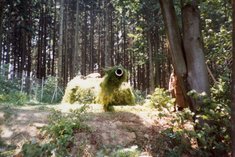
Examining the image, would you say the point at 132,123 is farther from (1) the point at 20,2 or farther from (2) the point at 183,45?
(1) the point at 20,2

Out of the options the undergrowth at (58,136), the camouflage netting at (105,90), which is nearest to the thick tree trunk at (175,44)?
the camouflage netting at (105,90)

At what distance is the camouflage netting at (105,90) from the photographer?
713 cm

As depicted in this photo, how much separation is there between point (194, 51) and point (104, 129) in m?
2.26

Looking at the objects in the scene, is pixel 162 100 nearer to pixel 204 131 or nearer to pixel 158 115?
pixel 158 115

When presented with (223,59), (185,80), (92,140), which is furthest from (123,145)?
(223,59)

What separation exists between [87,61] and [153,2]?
13576 mm

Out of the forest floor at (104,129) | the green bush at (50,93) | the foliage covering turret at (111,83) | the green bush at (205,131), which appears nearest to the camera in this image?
the green bush at (205,131)

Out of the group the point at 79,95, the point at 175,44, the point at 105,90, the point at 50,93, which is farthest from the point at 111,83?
the point at 50,93

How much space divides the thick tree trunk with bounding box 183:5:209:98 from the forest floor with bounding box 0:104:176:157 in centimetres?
97

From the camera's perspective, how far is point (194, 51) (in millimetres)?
6473

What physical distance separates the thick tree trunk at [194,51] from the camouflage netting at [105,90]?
1397 millimetres

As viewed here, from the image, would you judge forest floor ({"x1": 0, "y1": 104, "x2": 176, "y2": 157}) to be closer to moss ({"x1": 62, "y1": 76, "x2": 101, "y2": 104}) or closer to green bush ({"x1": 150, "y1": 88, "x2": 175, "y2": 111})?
green bush ({"x1": 150, "y1": 88, "x2": 175, "y2": 111})

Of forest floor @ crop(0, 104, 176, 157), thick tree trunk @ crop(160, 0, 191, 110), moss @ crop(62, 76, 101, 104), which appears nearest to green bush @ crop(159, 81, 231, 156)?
forest floor @ crop(0, 104, 176, 157)

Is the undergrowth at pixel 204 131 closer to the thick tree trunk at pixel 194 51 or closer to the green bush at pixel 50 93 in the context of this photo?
the thick tree trunk at pixel 194 51
